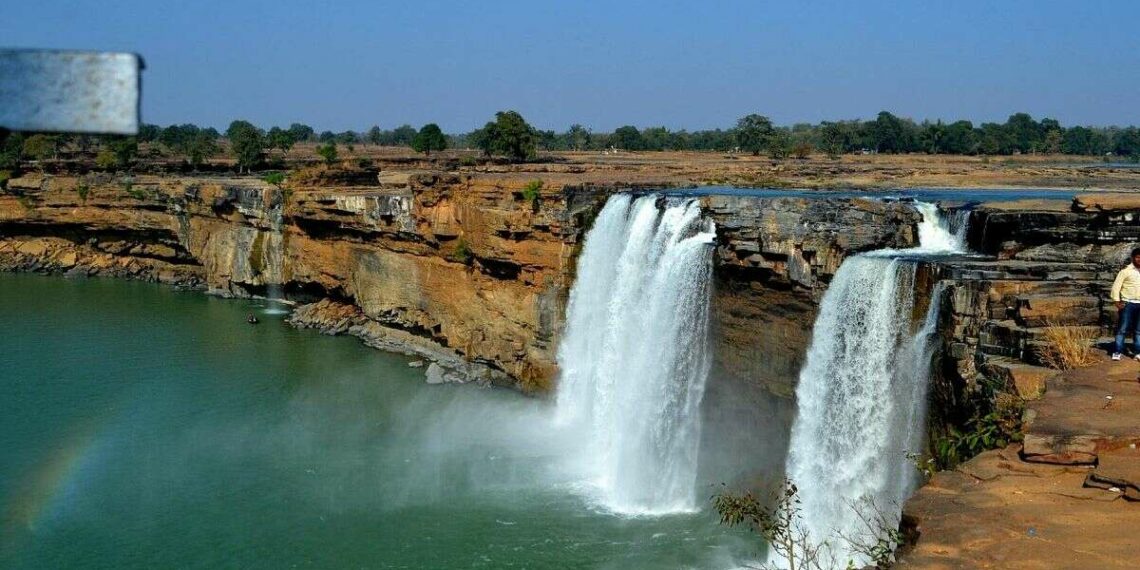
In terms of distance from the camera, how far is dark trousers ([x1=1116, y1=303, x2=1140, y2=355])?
8984mm

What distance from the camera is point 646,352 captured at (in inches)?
643

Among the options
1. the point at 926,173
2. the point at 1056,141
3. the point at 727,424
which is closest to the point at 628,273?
the point at 727,424

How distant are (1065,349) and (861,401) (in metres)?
2.68

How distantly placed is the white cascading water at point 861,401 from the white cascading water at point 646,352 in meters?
2.83

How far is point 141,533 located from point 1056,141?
46961mm

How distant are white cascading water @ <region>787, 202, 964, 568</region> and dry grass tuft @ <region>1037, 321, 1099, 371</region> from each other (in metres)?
1.28

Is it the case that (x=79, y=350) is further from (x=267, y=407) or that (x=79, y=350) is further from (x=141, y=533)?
(x=141, y=533)

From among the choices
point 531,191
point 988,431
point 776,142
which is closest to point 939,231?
point 988,431

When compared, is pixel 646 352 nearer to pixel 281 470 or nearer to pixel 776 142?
pixel 281 470

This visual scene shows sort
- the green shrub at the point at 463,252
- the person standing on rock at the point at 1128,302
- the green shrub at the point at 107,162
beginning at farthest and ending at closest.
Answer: the green shrub at the point at 107,162 < the green shrub at the point at 463,252 < the person standing on rock at the point at 1128,302

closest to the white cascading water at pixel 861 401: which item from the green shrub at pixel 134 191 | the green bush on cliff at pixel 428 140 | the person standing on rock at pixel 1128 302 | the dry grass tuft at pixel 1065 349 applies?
the dry grass tuft at pixel 1065 349

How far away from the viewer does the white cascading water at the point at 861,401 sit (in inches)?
422

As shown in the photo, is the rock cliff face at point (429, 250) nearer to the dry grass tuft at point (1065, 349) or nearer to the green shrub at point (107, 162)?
the dry grass tuft at point (1065, 349)

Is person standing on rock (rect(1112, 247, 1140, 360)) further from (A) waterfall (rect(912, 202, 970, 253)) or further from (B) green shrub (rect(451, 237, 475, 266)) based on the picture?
(B) green shrub (rect(451, 237, 475, 266))
